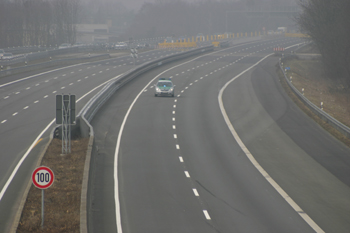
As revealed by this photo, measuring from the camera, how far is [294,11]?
17062 cm

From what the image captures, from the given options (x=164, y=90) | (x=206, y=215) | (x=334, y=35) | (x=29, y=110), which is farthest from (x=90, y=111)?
(x=334, y=35)

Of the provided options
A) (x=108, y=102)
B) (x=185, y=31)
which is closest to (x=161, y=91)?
(x=108, y=102)

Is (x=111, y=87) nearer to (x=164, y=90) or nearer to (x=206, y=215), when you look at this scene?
(x=164, y=90)

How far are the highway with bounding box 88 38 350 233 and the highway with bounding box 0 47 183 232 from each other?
10.5ft

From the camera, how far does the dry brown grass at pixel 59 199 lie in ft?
53.1

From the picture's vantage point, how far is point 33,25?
13850cm

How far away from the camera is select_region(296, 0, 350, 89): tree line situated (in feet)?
213

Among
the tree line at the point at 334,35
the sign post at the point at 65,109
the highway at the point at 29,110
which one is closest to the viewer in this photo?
the highway at the point at 29,110

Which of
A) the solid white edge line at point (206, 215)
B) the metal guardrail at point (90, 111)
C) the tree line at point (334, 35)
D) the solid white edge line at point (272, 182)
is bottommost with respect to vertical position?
the solid white edge line at point (272, 182)

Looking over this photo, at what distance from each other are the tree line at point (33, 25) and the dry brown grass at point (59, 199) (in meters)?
101

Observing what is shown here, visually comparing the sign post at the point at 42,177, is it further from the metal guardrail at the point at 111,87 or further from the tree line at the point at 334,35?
the tree line at the point at 334,35

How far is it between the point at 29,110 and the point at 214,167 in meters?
19.9

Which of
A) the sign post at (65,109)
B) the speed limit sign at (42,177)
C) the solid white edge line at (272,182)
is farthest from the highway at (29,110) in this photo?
the solid white edge line at (272,182)

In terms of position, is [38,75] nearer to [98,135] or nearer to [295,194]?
[98,135]
